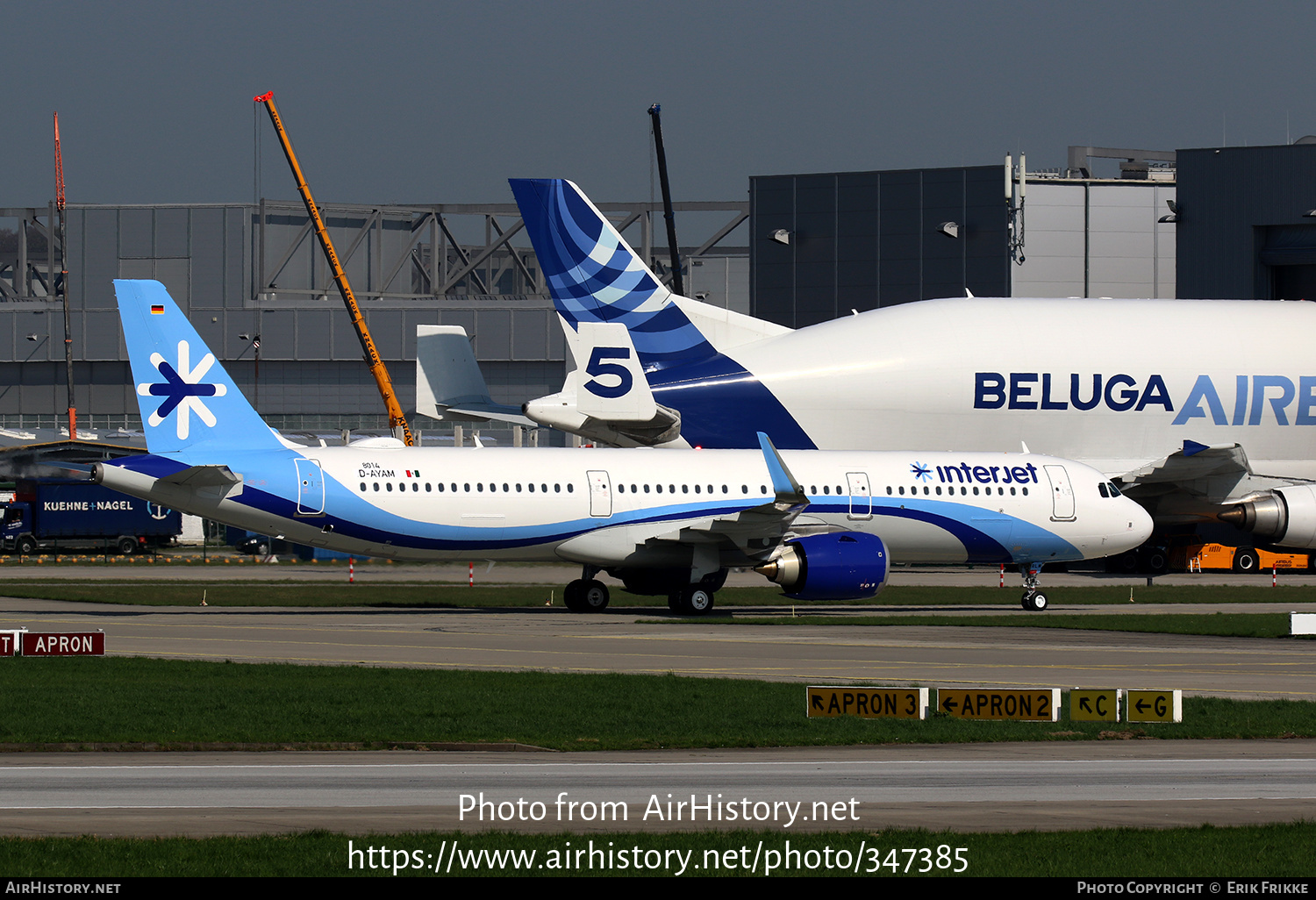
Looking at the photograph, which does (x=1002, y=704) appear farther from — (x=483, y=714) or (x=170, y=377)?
(x=170, y=377)

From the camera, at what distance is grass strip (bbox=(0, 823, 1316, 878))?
9.49 metres

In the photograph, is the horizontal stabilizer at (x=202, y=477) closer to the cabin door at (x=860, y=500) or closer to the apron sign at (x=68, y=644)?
the apron sign at (x=68, y=644)

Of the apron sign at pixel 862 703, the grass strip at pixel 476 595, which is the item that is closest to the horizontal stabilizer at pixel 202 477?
the grass strip at pixel 476 595

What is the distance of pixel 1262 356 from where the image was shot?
50.9 metres

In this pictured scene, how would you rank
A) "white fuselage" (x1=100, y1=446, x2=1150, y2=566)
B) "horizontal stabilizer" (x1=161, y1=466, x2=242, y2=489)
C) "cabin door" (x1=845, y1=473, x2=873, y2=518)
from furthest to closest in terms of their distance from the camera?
1. "cabin door" (x1=845, y1=473, x2=873, y2=518)
2. "white fuselage" (x1=100, y1=446, x2=1150, y2=566)
3. "horizontal stabilizer" (x1=161, y1=466, x2=242, y2=489)

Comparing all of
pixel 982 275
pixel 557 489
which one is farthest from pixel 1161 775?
pixel 982 275

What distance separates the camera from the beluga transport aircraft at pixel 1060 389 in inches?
1848

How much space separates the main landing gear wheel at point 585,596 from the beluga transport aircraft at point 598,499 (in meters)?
0.06

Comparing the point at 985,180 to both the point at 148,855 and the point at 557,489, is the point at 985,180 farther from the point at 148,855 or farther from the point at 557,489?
the point at 148,855

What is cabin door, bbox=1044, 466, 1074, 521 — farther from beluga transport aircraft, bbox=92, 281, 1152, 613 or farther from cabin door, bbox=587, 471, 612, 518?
cabin door, bbox=587, 471, 612, 518

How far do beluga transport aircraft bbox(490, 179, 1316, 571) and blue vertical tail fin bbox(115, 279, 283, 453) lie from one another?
1580 cm

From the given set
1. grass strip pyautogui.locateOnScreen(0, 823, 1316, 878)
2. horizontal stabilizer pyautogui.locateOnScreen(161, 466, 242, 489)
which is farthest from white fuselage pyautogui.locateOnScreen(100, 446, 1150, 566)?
grass strip pyautogui.locateOnScreen(0, 823, 1316, 878)

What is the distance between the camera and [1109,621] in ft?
106

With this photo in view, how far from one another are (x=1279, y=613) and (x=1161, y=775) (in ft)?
78.3
